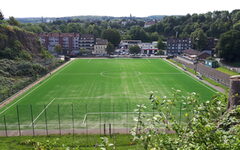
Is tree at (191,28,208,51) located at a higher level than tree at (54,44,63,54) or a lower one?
higher

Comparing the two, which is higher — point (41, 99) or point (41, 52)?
point (41, 52)

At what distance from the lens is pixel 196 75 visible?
1796 inches

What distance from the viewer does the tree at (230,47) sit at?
6175 cm

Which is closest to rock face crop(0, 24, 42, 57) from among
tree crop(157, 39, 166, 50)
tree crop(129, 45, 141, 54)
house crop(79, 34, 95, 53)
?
house crop(79, 34, 95, 53)

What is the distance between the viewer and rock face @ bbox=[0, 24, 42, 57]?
52.8m

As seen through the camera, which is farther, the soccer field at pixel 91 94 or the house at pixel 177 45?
the house at pixel 177 45

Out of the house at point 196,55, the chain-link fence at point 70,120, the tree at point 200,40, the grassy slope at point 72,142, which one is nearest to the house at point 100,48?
the house at point 196,55

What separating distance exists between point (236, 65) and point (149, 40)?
55.3 m

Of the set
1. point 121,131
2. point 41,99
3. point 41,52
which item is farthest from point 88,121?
point 41,52

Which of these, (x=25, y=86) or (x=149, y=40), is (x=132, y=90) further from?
(x=149, y=40)

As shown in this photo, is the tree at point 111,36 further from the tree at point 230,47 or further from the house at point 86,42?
the tree at point 230,47

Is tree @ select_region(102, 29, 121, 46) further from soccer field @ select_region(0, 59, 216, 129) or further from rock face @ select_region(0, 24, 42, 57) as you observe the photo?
soccer field @ select_region(0, 59, 216, 129)

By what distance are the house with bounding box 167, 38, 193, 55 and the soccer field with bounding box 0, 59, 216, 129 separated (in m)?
37.1

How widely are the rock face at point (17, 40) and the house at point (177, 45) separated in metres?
48.7
